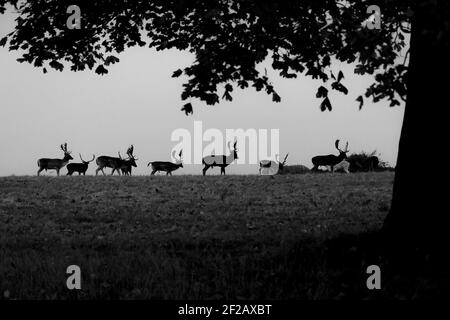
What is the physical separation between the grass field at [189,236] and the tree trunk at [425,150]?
1024 mm

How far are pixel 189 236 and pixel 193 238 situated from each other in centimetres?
33

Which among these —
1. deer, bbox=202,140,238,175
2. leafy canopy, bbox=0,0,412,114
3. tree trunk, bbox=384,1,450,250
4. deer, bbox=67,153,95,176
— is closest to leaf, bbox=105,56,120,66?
leafy canopy, bbox=0,0,412,114

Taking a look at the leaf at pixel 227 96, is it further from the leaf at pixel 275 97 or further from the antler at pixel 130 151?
the antler at pixel 130 151

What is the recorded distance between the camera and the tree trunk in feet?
29.6

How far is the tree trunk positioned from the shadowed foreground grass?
33.3 inches

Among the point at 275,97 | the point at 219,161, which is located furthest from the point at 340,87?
the point at 219,161

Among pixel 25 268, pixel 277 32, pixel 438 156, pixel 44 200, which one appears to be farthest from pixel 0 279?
pixel 44 200

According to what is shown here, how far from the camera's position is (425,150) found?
9.22 m

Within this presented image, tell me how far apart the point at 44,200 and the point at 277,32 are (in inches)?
546

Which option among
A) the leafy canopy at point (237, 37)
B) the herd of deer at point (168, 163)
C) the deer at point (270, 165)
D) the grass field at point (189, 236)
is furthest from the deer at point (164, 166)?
the leafy canopy at point (237, 37)

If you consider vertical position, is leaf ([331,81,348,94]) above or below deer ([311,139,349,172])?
above

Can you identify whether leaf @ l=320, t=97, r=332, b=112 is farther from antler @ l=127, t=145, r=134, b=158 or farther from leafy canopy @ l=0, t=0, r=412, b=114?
antler @ l=127, t=145, r=134, b=158

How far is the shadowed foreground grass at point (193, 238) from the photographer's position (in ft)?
26.1

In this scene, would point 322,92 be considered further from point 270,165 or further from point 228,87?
point 270,165
